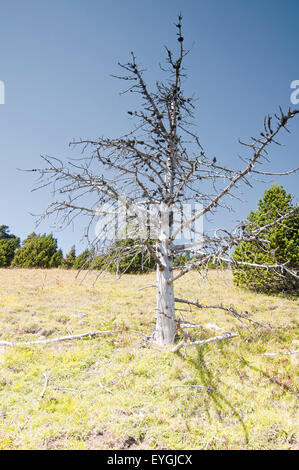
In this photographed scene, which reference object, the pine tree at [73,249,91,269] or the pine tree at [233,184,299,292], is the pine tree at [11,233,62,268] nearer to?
the pine tree at [73,249,91,269]

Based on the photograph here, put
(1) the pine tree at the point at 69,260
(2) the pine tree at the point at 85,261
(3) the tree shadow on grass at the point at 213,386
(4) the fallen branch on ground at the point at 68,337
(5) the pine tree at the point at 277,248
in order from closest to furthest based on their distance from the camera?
(3) the tree shadow on grass at the point at 213,386
(2) the pine tree at the point at 85,261
(4) the fallen branch on ground at the point at 68,337
(5) the pine tree at the point at 277,248
(1) the pine tree at the point at 69,260

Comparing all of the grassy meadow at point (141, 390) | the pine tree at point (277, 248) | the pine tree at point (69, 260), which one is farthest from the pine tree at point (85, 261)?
the pine tree at point (69, 260)

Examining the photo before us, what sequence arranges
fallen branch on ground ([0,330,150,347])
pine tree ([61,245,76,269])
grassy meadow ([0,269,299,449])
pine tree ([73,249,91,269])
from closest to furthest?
grassy meadow ([0,269,299,449]) → pine tree ([73,249,91,269]) → fallen branch on ground ([0,330,150,347]) → pine tree ([61,245,76,269])

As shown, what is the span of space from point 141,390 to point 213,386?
53.7 inches

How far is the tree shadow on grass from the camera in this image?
3.77m

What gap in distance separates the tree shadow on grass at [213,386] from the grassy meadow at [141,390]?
0.06ft

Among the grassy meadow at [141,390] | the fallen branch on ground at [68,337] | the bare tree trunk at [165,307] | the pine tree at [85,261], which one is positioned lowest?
the grassy meadow at [141,390]

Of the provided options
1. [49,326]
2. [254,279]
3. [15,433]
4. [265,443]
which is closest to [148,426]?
[265,443]

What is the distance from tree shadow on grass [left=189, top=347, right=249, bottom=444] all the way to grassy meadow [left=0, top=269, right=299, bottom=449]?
0.02 meters

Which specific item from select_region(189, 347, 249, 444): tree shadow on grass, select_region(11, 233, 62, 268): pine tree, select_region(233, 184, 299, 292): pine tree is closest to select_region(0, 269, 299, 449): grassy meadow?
select_region(189, 347, 249, 444): tree shadow on grass

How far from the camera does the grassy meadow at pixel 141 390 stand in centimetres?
331

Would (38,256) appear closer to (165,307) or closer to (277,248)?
(277,248)

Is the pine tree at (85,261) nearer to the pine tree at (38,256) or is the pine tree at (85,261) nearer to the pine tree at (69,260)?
the pine tree at (38,256)

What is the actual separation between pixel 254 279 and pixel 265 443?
33.3 feet
